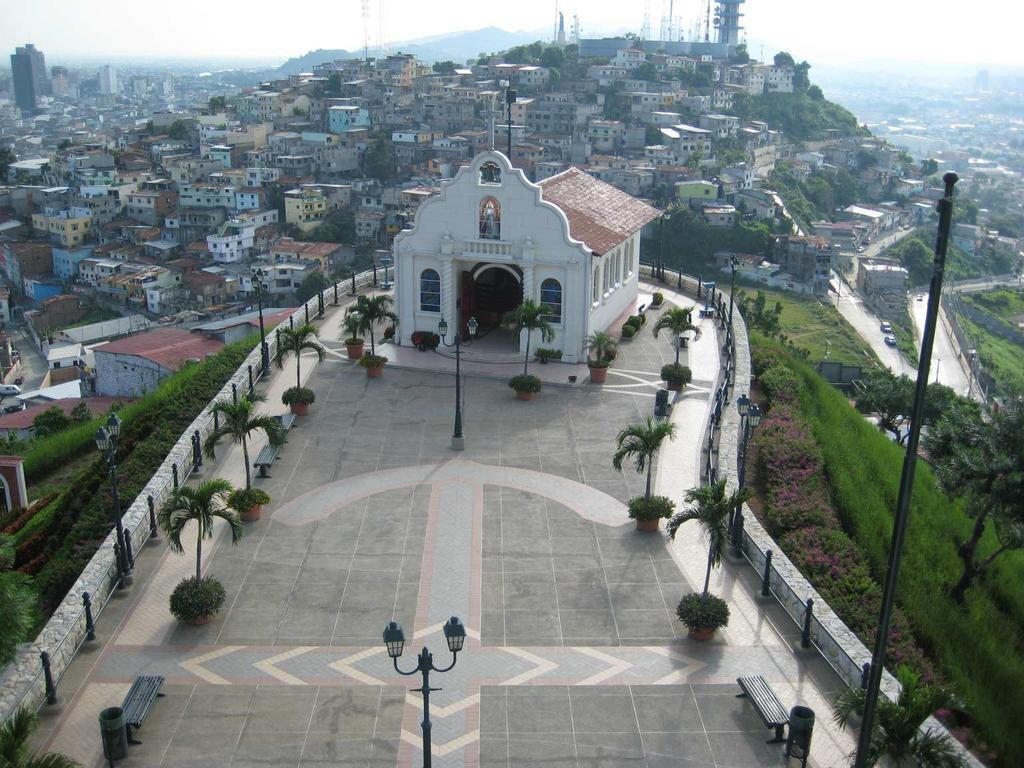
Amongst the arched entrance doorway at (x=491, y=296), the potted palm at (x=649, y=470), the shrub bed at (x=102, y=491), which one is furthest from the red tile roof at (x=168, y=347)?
the potted palm at (x=649, y=470)

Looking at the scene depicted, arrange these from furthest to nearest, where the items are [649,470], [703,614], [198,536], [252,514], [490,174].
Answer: [490,174]
[252,514]
[649,470]
[198,536]
[703,614]

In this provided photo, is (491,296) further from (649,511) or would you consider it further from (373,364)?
(649,511)

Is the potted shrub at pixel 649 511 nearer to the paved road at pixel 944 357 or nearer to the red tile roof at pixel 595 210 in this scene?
the red tile roof at pixel 595 210

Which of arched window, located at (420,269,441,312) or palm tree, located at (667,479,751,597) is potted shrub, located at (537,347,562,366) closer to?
arched window, located at (420,269,441,312)

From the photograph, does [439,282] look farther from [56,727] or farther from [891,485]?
[56,727]

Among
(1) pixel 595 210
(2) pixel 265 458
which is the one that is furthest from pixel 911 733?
(1) pixel 595 210
